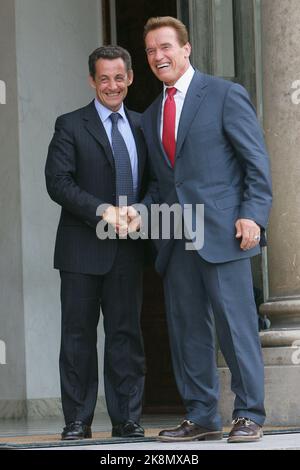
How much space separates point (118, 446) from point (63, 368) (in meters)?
0.83

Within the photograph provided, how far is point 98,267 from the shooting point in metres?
6.10

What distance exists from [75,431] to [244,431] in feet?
3.11

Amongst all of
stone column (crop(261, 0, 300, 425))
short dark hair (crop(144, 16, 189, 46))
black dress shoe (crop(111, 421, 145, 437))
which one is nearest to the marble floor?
stone column (crop(261, 0, 300, 425))

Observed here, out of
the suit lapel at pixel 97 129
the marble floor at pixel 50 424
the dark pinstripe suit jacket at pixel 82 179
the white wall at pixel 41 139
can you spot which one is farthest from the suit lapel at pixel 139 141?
the white wall at pixel 41 139

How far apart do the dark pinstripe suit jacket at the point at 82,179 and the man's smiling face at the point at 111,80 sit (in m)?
0.11

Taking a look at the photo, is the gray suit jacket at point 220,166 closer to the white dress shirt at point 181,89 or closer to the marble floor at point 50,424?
the white dress shirt at point 181,89

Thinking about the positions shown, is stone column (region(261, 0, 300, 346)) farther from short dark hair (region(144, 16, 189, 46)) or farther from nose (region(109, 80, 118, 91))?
short dark hair (region(144, 16, 189, 46))

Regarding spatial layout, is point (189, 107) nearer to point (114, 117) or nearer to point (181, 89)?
point (181, 89)

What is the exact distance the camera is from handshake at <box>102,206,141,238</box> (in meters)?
5.91

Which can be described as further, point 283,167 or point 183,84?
point 283,167

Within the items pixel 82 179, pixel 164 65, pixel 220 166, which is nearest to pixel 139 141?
pixel 82 179

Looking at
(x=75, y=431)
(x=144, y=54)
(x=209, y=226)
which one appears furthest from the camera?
(x=144, y=54)

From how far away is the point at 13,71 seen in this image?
939 cm

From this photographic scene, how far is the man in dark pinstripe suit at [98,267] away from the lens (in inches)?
240
